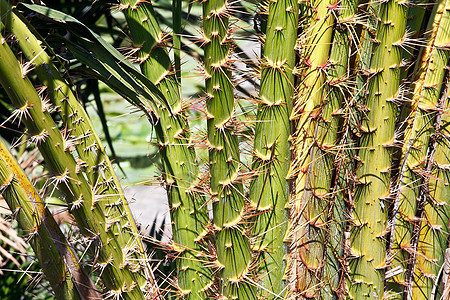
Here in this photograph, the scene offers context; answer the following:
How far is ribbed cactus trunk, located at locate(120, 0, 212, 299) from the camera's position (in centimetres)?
77

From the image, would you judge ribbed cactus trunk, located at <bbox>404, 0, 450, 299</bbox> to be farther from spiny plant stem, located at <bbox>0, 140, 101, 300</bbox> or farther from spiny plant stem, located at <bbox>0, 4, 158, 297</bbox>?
spiny plant stem, located at <bbox>0, 140, 101, 300</bbox>

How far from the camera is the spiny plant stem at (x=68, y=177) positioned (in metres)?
0.62

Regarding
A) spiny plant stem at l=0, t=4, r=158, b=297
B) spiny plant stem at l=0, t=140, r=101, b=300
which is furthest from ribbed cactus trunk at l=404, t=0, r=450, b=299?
spiny plant stem at l=0, t=140, r=101, b=300

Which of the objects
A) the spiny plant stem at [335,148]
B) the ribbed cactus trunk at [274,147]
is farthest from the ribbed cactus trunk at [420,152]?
the ribbed cactus trunk at [274,147]

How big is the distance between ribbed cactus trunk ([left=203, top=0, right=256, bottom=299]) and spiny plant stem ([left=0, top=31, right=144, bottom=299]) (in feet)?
0.63

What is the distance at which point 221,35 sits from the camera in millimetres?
686

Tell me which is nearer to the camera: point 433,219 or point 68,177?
point 68,177

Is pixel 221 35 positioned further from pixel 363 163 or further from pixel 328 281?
pixel 328 281

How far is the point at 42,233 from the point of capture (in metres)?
0.71

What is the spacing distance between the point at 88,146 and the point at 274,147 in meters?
0.34

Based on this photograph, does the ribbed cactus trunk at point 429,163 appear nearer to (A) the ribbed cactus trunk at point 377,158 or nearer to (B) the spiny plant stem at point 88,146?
(A) the ribbed cactus trunk at point 377,158

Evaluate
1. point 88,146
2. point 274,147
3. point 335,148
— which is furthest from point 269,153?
point 88,146

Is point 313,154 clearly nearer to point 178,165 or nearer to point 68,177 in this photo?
point 178,165

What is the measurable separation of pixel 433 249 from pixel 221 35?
649mm
